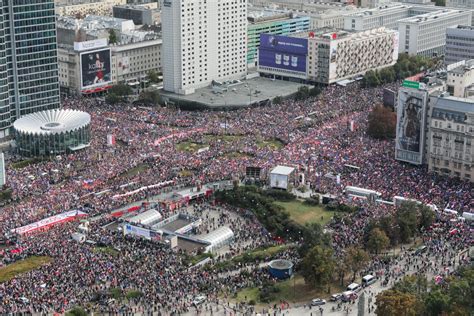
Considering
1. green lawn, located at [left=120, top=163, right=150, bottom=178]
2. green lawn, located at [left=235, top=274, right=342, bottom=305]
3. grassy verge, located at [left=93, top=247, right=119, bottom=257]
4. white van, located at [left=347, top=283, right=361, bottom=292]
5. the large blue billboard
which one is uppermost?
the large blue billboard

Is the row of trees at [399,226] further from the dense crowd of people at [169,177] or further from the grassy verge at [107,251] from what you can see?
the grassy verge at [107,251]

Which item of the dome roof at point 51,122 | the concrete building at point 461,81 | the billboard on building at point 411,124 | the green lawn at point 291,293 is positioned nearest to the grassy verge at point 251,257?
the green lawn at point 291,293

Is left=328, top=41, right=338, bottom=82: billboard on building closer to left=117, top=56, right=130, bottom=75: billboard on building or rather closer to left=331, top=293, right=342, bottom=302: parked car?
left=117, top=56, right=130, bottom=75: billboard on building

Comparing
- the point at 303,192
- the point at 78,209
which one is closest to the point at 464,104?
the point at 303,192

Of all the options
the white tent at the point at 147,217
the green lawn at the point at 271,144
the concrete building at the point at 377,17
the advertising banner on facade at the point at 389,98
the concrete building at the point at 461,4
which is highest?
the concrete building at the point at 461,4

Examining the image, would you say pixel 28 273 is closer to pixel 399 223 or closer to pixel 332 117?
pixel 399 223

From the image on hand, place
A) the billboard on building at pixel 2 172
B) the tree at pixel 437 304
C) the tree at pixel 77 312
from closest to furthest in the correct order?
the tree at pixel 437 304 < the tree at pixel 77 312 < the billboard on building at pixel 2 172

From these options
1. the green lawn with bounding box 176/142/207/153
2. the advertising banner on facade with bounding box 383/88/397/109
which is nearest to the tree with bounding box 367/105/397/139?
the advertising banner on facade with bounding box 383/88/397/109
